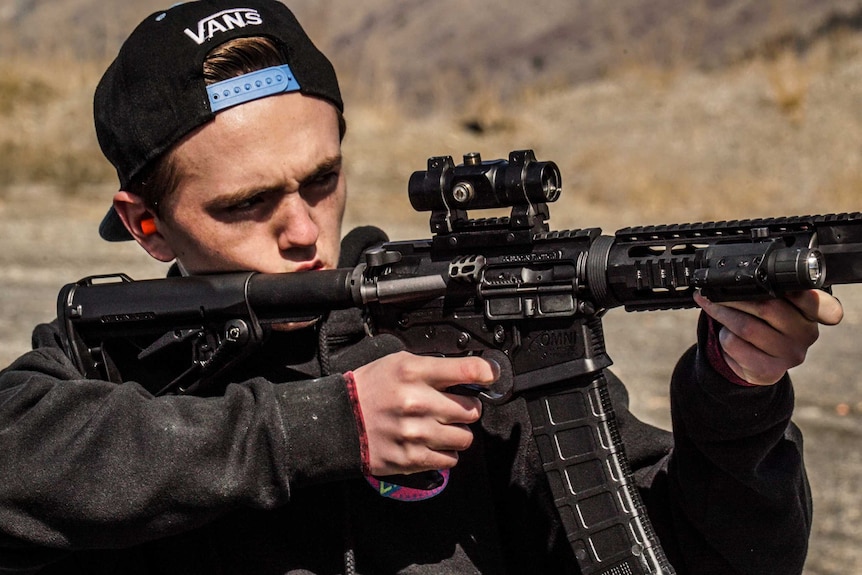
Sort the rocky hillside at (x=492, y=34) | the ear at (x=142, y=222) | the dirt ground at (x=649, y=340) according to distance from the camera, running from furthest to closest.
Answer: the rocky hillside at (x=492, y=34) < the dirt ground at (x=649, y=340) < the ear at (x=142, y=222)

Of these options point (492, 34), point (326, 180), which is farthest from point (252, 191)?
point (492, 34)

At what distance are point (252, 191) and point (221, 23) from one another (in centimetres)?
37

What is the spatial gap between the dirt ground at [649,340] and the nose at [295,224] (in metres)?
2.78

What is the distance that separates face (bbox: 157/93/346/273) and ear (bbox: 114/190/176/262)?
109mm

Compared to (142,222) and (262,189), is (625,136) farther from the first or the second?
(262,189)

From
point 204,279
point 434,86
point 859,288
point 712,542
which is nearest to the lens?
point 712,542

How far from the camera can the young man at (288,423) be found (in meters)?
2.11

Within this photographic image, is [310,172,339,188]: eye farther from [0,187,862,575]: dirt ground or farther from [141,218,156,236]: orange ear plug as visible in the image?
[0,187,862,575]: dirt ground

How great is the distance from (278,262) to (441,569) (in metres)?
0.69

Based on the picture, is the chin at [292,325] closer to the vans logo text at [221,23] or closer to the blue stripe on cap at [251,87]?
the blue stripe on cap at [251,87]

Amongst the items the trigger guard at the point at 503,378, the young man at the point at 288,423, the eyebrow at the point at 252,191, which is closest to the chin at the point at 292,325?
the young man at the point at 288,423

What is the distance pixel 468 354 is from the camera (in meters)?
2.32

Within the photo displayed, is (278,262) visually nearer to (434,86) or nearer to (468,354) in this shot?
(468,354)

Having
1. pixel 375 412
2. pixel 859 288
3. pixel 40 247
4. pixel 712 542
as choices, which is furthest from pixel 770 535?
pixel 40 247
